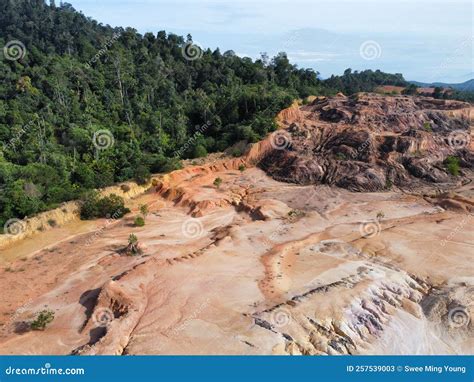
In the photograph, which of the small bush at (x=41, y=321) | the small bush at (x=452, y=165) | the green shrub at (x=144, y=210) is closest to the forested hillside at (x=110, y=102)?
the green shrub at (x=144, y=210)

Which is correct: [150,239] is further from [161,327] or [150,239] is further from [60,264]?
[161,327]

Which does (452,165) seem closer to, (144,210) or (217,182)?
(217,182)

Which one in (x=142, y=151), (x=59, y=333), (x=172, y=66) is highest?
(x=172, y=66)

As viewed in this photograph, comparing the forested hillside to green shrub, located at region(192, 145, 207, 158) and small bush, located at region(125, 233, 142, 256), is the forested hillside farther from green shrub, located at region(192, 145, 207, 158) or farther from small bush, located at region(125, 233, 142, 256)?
small bush, located at region(125, 233, 142, 256)

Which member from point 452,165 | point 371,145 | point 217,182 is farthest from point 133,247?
point 452,165

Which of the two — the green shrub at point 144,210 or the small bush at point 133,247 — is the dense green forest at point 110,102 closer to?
the green shrub at point 144,210

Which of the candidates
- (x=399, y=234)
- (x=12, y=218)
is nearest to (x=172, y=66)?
(x=12, y=218)
